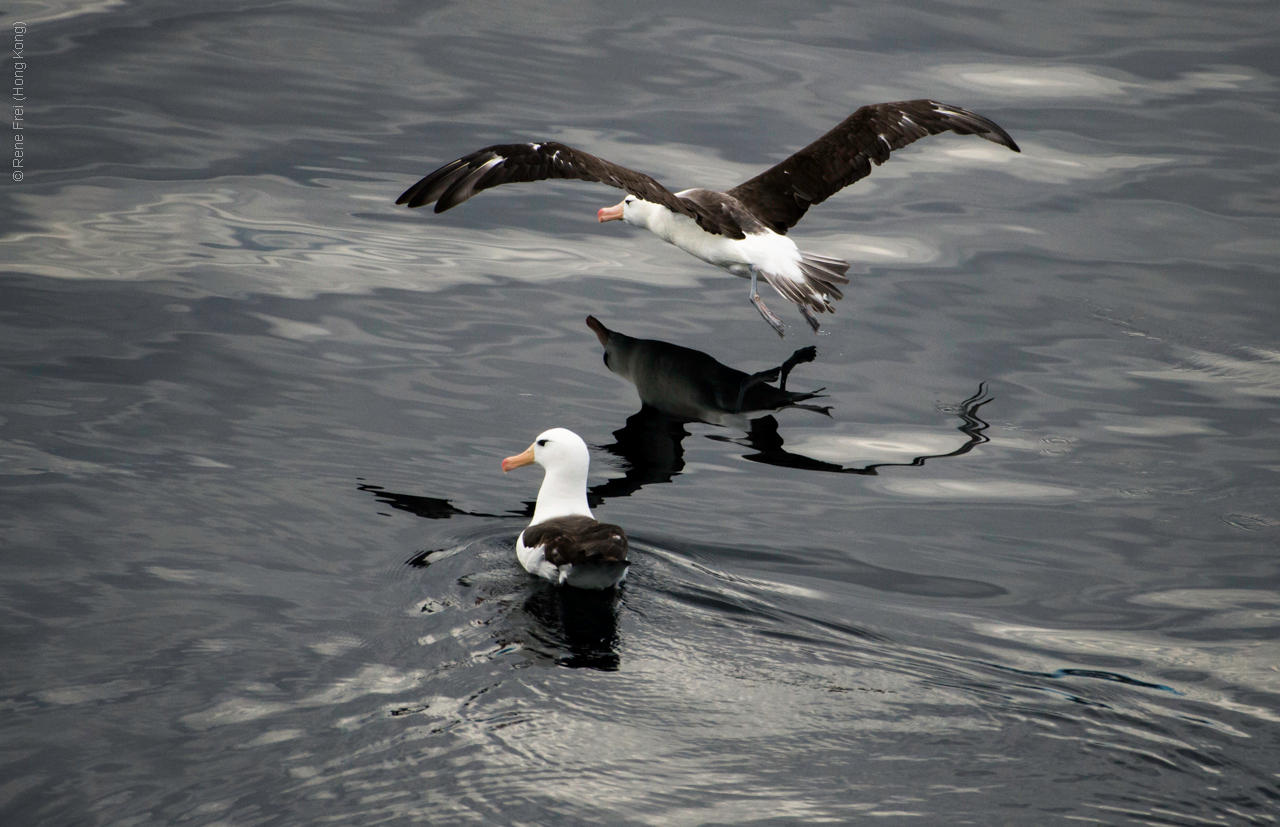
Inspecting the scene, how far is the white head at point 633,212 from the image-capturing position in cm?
1095

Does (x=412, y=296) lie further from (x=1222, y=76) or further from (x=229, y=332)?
(x=1222, y=76)

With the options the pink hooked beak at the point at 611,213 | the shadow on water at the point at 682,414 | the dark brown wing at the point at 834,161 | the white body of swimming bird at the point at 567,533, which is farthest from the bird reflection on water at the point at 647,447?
the dark brown wing at the point at 834,161

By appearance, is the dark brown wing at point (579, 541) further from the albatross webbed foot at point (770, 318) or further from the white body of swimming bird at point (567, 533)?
the albatross webbed foot at point (770, 318)

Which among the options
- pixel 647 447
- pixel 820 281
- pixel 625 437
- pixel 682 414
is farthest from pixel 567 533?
pixel 820 281

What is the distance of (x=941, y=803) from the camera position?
4.60 m

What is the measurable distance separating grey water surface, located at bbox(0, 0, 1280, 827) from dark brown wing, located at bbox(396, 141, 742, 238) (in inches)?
47.8

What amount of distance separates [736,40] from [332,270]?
7377 millimetres

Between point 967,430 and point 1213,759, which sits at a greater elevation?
point 967,430

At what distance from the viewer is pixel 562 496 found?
6.62m

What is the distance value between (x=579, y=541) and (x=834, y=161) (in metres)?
6.03

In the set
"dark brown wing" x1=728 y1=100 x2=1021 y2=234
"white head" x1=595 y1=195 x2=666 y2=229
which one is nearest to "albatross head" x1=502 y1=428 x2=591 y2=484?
"white head" x1=595 y1=195 x2=666 y2=229

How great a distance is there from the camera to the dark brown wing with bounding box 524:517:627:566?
19.3 feet

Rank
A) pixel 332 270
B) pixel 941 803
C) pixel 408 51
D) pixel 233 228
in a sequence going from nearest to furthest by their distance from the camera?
pixel 941 803 < pixel 332 270 < pixel 233 228 < pixel 408 51

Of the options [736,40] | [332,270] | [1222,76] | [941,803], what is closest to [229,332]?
[332,270]
